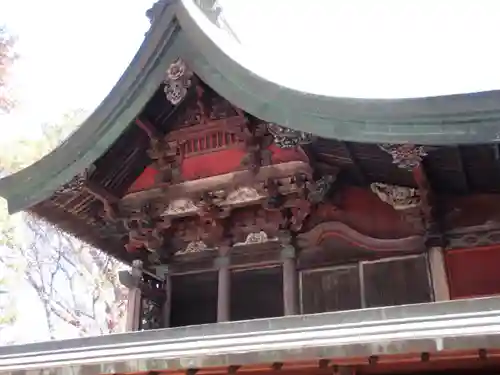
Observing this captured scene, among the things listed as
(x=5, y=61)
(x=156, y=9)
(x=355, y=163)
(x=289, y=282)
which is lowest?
(x=289, y=282)

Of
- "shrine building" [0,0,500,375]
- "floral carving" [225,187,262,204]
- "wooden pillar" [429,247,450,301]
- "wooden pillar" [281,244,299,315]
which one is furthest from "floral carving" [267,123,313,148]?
"wooden pillar" [429,247,450,301]

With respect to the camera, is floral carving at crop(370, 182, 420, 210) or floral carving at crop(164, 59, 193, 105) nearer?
floral carving at crop(370, 182, 420, 210)

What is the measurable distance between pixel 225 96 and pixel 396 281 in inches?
107

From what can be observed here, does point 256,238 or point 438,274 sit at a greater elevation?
point 256,238

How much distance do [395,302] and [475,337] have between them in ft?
8.89

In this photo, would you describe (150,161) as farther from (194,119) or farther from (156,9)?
(156,9)

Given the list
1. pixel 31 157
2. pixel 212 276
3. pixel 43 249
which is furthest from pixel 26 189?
pixel 43 249

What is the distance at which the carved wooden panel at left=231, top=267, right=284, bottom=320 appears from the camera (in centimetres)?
670

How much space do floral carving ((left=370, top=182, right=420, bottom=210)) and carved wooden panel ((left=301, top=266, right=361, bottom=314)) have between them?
84 centimetres

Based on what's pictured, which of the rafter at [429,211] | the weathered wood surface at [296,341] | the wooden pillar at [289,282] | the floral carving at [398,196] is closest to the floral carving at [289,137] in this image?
the floral carving at [398,196]

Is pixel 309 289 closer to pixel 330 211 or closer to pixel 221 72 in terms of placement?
pixel 330 211

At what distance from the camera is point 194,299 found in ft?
23.7

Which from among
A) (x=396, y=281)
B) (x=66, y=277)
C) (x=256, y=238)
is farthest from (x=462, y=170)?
(x=66, y=277)

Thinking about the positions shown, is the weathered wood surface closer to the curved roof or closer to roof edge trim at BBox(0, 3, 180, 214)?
the curved roof
